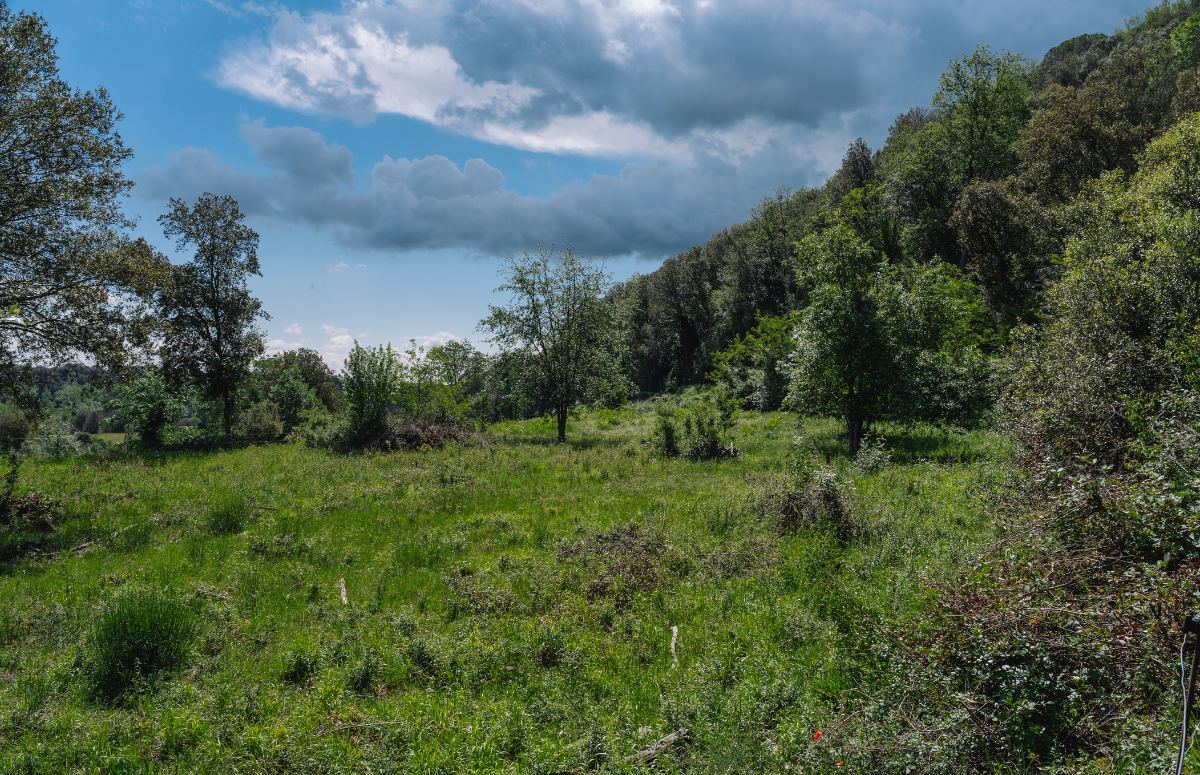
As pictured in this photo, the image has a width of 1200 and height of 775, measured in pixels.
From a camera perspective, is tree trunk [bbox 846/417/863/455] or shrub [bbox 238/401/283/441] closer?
tree trunk [bbox 846/417/863/455]

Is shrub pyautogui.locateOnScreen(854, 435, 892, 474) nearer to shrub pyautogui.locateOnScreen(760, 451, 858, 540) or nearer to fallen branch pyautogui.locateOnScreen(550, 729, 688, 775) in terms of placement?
shrub pyautogui.locateOnScreen(760, 451, 858, 540)

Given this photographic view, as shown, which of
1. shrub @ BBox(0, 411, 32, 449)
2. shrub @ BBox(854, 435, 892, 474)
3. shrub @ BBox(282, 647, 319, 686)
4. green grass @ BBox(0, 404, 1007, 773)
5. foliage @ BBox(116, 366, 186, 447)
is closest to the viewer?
green grass @ BBox(0, 404, 1007, 773)

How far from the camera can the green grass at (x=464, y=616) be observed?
4.78m

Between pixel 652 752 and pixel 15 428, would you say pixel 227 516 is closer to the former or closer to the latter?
pixel 652 752

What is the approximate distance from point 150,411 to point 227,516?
51.5ft

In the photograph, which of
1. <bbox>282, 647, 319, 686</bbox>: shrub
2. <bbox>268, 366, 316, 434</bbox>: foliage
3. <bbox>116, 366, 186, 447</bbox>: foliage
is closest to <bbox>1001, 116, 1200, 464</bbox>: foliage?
<bbox>282, 647, 319, 686</bbox>: shrub

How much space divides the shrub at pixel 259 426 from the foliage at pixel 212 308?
2670 millimetres

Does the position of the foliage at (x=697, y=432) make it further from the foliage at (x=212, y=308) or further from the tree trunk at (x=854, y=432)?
the foliage at (x=212, y=308)

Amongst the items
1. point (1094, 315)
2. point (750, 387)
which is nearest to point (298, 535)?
point (1094, 315)

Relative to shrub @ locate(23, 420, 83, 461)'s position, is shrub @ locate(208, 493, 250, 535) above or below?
below

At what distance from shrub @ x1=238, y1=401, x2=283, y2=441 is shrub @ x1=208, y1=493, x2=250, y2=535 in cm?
1847

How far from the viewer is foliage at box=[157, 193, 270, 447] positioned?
80.4ft

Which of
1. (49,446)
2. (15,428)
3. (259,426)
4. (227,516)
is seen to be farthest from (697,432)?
(15,428)

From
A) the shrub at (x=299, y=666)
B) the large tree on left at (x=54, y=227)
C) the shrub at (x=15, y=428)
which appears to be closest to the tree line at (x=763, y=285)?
the large tree on left at (x=54, y=227)
